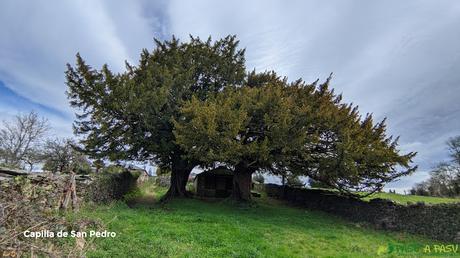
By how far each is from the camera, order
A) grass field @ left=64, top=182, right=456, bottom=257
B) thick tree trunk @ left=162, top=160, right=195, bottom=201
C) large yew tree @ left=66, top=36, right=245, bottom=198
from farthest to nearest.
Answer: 1. thick tree trunk @ left=162, top=160, right=195, bottom=201
2. large yew tree @ left=66, top=36, right=245, bottom=198
3. grass field @ left=64, top=182, right=456, bottom=257

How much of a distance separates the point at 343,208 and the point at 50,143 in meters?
32.4

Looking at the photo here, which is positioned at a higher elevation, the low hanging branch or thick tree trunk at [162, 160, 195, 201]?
thick tree trunk at [162, 160, 195, 201]

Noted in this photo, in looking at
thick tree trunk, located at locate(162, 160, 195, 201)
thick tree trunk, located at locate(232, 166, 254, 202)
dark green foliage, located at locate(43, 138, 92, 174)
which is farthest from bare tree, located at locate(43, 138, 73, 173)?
thick tree trunk, located at locate(232, 166, 254, 202)

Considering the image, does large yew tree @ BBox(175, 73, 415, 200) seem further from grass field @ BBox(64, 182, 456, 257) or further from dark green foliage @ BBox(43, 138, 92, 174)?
dark green foliage @ BBox(43, 138, 92, 174)

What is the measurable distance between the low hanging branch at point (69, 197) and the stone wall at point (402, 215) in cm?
1384

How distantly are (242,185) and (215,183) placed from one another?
696 centimetres

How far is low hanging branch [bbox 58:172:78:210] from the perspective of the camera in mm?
10337

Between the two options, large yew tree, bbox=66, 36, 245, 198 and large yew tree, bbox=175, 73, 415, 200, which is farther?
large yew tree, bbox=66, 36, 245, 198

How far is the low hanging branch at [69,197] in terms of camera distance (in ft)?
33.9

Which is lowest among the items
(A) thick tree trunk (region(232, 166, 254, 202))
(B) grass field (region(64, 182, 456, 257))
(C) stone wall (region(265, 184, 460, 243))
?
(B) grass field (region(64, 182, 456, 257))

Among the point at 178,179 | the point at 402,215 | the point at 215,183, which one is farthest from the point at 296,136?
the point at 215,183

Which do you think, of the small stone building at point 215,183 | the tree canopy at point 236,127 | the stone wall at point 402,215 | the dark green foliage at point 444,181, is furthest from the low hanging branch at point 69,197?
the dark green foliage at point 444,181

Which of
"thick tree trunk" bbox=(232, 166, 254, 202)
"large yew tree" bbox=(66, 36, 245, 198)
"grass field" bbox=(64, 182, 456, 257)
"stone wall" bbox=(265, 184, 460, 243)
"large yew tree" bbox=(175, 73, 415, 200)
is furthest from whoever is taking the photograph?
"thick tree trunk" bbox=(232, 166, 254, 202)

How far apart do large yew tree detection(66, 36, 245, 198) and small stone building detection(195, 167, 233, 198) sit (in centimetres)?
397
